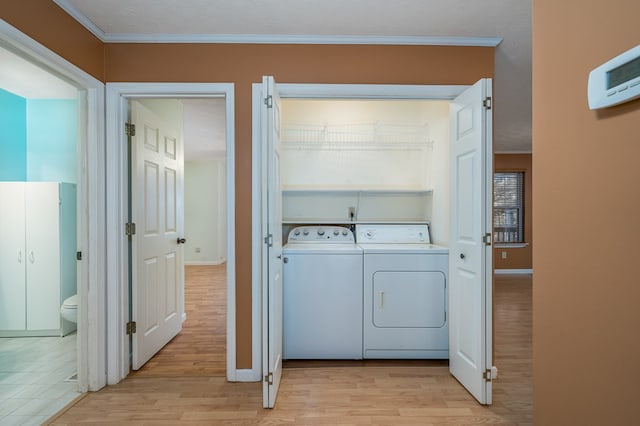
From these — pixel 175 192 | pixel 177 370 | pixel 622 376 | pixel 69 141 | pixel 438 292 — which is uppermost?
pixel 69 141

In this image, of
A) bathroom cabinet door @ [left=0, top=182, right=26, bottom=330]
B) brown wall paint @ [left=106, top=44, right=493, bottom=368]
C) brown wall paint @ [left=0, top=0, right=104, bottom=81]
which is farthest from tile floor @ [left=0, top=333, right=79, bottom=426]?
brown wall paint @ [left=0, top=0, right=104, bottom=81]

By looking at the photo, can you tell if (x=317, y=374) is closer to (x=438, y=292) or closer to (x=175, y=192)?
(x=438, y=292)

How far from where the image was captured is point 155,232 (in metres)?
2.85

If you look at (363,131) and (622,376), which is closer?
(622,376)

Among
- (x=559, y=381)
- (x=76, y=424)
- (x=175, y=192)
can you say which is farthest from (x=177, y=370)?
(x=559, y=381)

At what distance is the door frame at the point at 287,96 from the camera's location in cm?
242

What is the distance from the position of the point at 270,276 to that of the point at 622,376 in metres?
1.55

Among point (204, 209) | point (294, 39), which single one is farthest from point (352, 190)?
point (204, 209)

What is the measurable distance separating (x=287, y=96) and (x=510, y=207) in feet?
18.9

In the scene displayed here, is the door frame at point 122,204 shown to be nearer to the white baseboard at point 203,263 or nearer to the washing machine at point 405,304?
the washing machine at point 405,304

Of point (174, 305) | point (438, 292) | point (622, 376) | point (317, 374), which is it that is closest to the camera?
point (622, 376)

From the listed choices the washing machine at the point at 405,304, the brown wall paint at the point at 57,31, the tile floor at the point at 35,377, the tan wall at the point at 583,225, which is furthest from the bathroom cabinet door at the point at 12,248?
the tan wall at the point at 583,225

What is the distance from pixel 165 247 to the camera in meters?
3.05

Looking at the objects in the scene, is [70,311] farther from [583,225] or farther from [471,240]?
[583,225]
